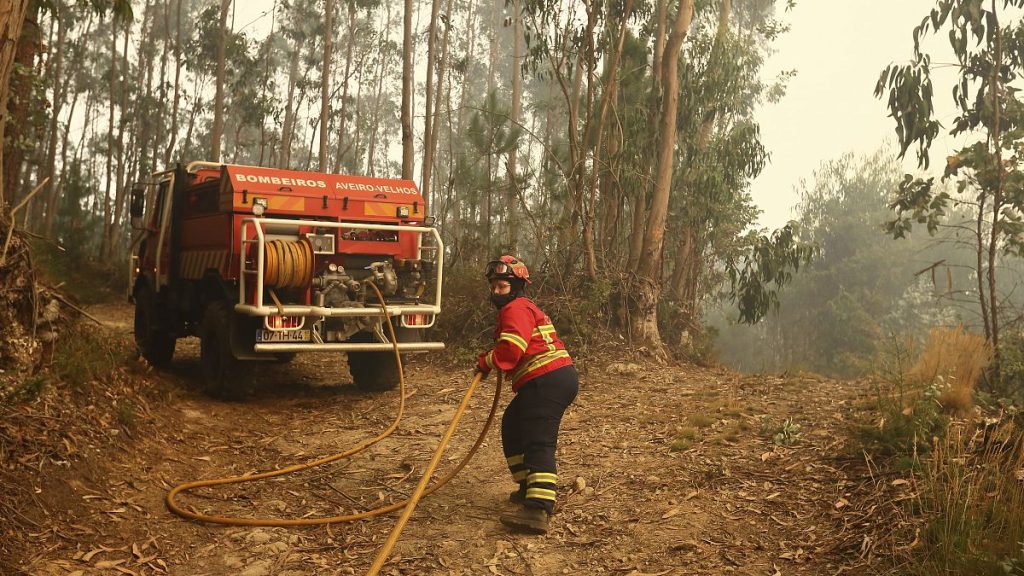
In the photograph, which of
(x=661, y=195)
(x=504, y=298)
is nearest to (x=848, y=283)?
(x=661, y=195)

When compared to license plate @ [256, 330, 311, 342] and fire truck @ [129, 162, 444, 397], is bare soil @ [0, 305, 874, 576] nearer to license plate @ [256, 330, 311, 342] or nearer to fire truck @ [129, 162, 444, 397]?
fire truck @ [129, 162, 444, 397]

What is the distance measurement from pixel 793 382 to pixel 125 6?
7.40 m

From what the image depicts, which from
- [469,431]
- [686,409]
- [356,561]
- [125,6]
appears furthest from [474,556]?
[125,6]

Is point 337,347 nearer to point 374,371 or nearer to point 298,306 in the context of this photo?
point 298,306

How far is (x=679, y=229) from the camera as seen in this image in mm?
17703

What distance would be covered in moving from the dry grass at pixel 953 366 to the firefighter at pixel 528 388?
2.90m

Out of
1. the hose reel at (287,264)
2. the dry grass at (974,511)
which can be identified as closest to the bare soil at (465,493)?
the dry grass at (974,511)

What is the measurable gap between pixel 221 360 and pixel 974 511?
6498 mm

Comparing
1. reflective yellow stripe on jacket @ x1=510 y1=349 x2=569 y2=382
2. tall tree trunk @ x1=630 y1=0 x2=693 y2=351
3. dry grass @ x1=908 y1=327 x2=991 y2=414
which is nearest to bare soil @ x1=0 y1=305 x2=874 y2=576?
dry grass @ x1=908 y1=327 x2=991 y2=414

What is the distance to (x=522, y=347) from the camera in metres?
4.78

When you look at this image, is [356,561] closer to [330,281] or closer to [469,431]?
[469,431]

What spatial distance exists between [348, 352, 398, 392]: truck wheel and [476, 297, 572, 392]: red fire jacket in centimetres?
405

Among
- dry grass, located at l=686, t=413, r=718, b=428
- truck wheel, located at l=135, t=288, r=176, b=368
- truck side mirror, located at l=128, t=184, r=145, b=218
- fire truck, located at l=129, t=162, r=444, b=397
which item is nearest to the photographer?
dry grass, located at l=686, t=413, r=718, b=428

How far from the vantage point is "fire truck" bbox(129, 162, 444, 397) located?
7488 mm
